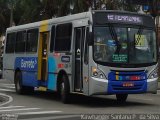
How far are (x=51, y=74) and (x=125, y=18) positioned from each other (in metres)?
3.81

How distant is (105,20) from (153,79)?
2.55m

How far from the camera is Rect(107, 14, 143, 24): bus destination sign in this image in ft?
57.9

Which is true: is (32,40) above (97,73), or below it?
above

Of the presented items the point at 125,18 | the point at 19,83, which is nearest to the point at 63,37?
the point at 125,18

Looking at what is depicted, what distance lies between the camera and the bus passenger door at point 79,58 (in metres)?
17.8

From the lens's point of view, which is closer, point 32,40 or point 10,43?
point 32,40

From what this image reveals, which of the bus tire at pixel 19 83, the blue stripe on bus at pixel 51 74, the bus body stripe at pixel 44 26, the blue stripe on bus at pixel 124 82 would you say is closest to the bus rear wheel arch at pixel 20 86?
the bus tire at pixel 19 83

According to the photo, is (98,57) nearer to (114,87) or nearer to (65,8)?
(114,87)

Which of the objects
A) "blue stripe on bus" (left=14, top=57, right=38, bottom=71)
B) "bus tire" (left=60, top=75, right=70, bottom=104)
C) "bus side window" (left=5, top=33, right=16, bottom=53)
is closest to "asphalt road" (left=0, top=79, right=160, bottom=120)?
"bus tire" (left=60, top=75, right=70, bottom=104)

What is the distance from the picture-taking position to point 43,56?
21.1 meters

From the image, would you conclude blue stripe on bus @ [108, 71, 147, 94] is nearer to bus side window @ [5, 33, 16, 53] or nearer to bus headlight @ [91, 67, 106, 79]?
bus headlight @ [91, 67, 106, 79]

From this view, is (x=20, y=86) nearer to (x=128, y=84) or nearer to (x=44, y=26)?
(x=44, y=26)

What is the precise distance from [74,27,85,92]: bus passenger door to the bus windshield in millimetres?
760

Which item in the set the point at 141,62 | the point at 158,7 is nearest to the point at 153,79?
the point at 141,62
